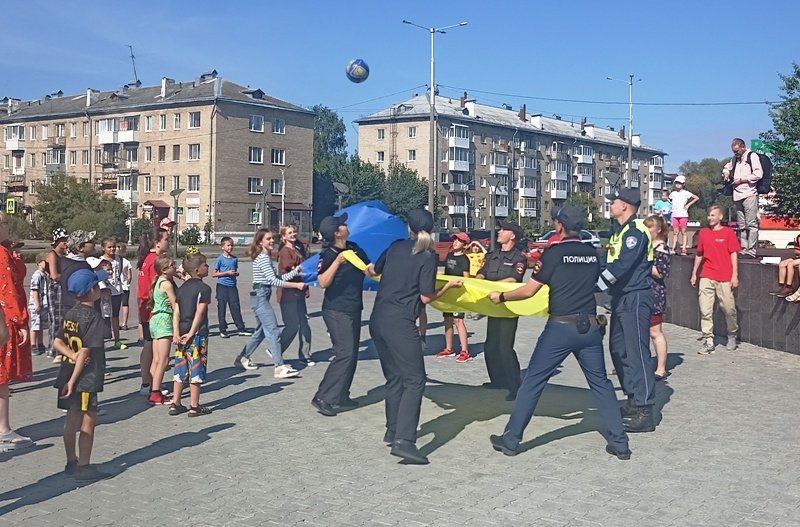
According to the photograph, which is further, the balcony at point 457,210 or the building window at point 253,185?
the balcony at point 457,210

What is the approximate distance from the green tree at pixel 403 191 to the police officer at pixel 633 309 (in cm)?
7567

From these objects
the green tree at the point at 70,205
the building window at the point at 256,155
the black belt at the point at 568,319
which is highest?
the building window at the point at 256,155

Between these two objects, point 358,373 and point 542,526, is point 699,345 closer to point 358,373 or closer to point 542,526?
point 358,373

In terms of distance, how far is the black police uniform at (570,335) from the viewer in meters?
7.29

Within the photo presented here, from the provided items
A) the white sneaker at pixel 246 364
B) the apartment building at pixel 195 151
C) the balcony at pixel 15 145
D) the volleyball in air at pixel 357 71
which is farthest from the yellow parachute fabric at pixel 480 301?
the balcony at pixel 15 145

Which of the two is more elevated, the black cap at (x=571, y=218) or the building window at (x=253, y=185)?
the building window at (x=253, y=185)

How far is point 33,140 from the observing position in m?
93.5

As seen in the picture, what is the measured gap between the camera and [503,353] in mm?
10109

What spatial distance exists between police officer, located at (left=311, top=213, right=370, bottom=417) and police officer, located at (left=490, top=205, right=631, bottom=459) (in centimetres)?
214

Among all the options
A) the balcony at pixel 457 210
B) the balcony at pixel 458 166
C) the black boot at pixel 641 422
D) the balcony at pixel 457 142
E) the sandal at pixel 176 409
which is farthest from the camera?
the balcony at pixel 457 210

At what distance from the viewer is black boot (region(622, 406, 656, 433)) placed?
8.30 m

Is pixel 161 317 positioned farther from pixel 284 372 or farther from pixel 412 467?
pixel 412 467

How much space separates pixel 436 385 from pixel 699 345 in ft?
19.8

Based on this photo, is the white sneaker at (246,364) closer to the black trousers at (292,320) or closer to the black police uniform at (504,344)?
the black trousers at (292,320)
